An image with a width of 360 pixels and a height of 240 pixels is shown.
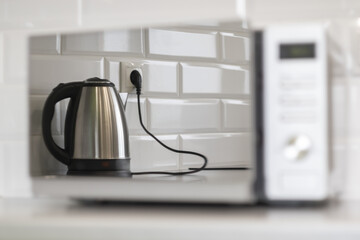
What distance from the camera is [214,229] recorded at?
741mm

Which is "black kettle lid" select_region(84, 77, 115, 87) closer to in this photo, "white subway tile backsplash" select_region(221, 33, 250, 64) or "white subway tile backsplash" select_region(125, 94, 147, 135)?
"white subway tile backsplash" select_region(125, 94, 147, 135)

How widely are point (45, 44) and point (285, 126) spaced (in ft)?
1.89

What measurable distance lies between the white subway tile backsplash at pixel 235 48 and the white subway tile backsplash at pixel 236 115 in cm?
9

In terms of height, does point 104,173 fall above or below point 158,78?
below

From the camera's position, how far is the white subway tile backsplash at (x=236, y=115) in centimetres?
120

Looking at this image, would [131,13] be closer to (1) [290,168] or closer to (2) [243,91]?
(2) [243,91]

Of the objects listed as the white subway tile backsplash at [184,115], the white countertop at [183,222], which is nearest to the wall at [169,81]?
the white subway tile backsplash at [184,115]

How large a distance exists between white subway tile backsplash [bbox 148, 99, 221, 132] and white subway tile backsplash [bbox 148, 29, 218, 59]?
10 cm

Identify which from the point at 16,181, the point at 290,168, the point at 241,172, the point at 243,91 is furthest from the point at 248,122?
the point at 16,181

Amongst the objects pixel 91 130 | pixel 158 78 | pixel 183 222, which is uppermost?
pixel 158 78

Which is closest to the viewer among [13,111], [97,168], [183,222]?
[183,222]

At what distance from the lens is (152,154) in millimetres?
1264

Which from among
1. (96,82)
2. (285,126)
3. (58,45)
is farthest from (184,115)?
(285,126)

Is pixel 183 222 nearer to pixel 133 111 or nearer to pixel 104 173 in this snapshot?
pixel 104 173
